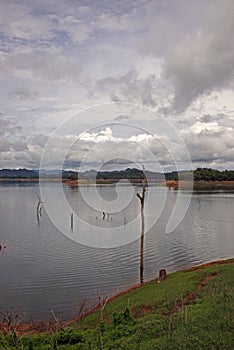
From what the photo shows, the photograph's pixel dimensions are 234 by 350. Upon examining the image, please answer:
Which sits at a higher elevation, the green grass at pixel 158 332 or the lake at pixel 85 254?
the green grass at pixel 158 332

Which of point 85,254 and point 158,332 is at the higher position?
point 158,332

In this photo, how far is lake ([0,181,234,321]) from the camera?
20469 millimetres

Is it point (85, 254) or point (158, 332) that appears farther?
point (85, 254)

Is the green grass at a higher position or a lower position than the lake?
higher

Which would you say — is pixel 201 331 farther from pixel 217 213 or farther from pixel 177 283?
pixel 217 213

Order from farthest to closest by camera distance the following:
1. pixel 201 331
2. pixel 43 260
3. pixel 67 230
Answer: pixel 67 230, pixel 43 260, pixel 201 331

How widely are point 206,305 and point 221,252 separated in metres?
19.9

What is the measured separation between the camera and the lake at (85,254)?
2047cm

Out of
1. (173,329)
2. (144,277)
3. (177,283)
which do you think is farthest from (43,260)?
(173,329)

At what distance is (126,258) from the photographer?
92.9ft

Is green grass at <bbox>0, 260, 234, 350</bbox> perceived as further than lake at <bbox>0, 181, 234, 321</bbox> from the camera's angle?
No

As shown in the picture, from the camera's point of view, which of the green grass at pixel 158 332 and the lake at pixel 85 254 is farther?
the lake at pixel 85 254

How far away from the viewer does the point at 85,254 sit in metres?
29.8

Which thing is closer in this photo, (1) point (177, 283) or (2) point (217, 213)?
(1) point (177, 283)
